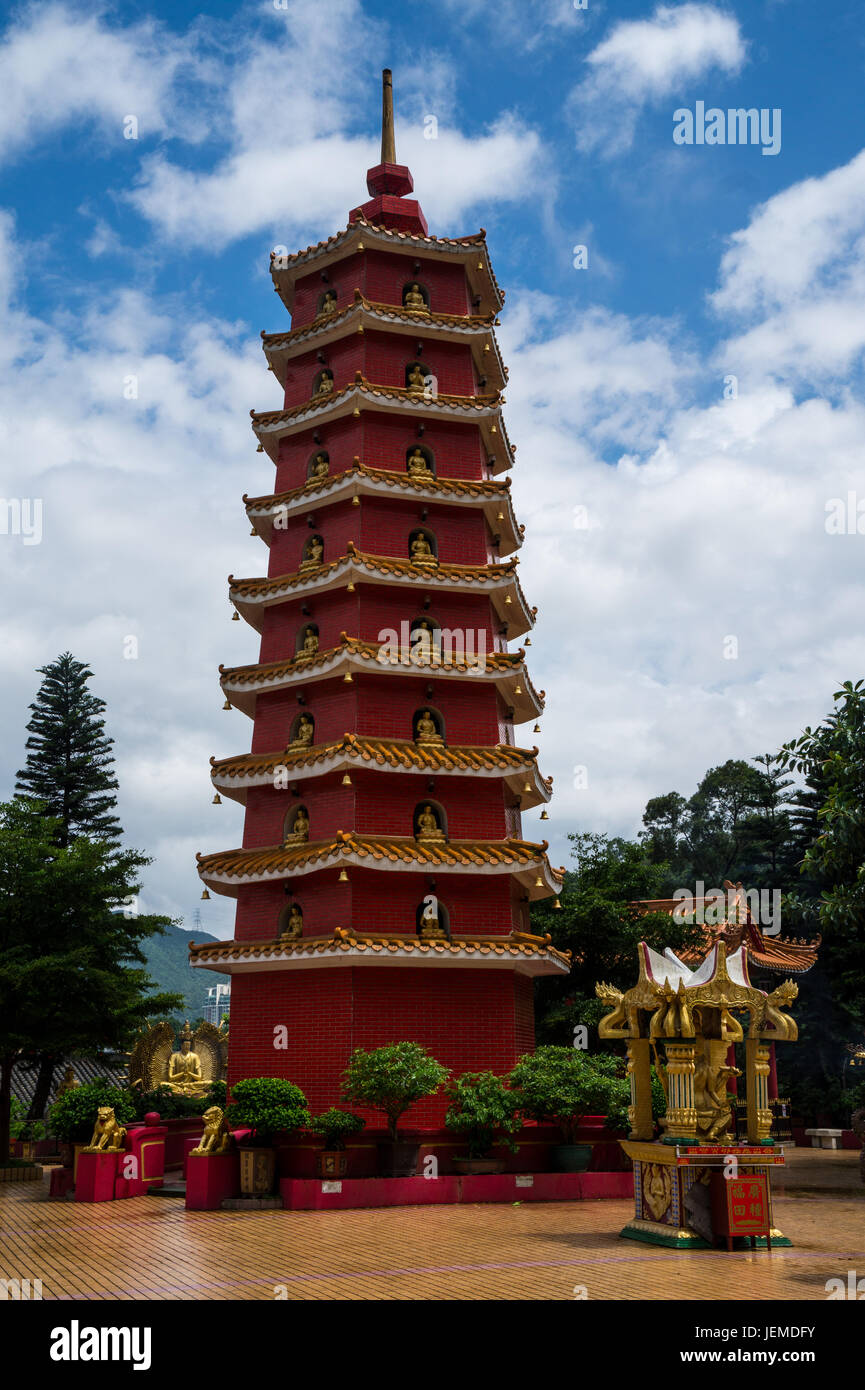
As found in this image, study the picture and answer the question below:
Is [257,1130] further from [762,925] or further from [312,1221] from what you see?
[762,925]

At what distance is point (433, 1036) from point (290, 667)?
7.01m

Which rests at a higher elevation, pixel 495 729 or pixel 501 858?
pixel 495 729

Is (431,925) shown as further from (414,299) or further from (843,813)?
(414,299)

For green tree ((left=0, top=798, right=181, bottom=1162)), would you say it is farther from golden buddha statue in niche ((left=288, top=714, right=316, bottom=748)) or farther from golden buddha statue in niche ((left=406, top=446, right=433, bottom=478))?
golden buddha statue in niche ((left=406, top=446, right=433, bottom=478))

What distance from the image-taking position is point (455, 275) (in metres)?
24.2

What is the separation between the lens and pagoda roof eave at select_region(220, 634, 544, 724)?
19.9m

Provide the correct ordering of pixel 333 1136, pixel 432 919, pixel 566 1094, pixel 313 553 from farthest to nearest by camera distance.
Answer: pixel 313 553
pixel 432 919
pixel 566 1094
pixel 333 1136

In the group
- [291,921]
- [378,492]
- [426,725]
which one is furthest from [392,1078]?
[378,492]

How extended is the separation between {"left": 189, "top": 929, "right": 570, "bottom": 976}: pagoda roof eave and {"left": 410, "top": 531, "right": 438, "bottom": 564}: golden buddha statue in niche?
7.08m

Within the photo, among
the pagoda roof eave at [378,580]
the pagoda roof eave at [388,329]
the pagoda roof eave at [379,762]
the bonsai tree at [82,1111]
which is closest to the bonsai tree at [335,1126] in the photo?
the bonsai tree at [82,1111]

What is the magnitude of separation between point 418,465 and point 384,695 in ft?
16.4

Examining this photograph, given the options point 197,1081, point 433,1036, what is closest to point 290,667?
point 433,1036

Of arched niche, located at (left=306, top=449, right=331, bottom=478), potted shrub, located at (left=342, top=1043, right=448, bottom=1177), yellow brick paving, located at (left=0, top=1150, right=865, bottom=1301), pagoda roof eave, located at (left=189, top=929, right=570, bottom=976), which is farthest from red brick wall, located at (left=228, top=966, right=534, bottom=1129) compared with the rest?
arched niche, located at (left=306, top=449, right=331, bottom=478)

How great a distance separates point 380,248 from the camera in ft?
77.2
